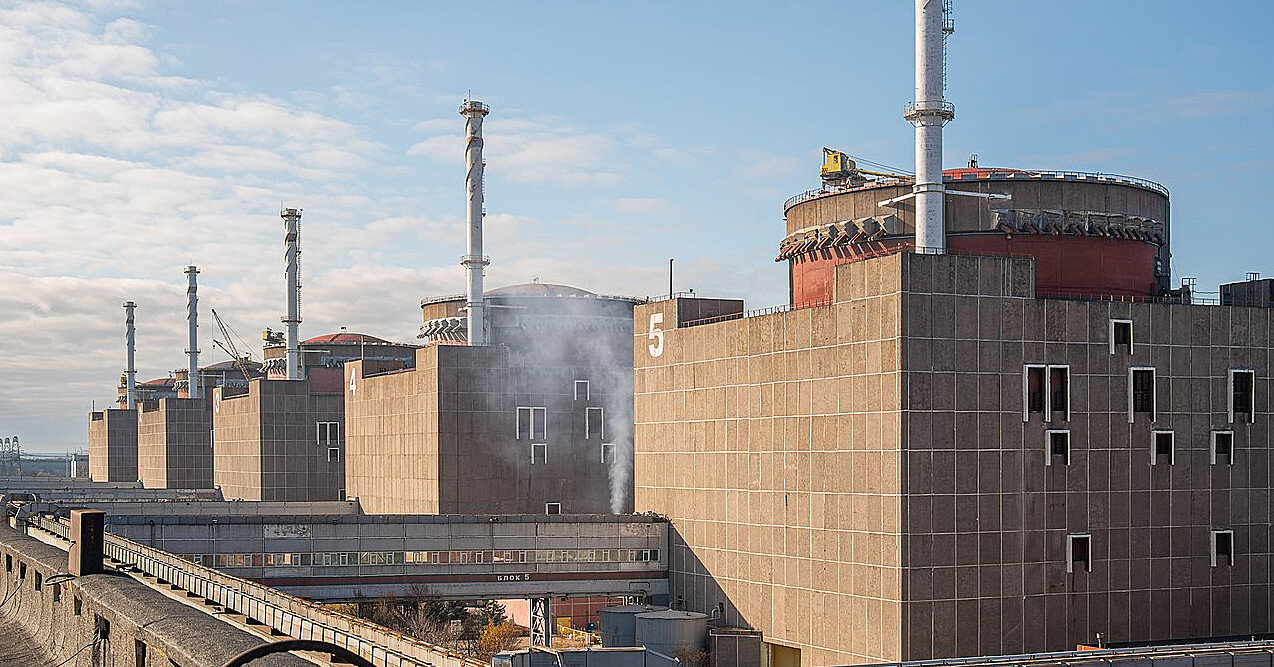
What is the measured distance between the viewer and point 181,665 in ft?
64.3

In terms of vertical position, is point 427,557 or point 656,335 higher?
point 656,335

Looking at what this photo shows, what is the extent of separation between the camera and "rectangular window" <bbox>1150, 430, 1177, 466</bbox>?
59.9m

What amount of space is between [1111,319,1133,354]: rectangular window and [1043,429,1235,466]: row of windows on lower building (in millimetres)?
3890

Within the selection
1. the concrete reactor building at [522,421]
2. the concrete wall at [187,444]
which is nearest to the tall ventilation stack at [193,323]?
the concrete wall at [187,444]

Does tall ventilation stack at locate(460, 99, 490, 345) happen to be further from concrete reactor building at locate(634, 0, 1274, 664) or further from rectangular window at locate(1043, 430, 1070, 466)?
rectangular window at locate(1043, 430, 1070, 466)

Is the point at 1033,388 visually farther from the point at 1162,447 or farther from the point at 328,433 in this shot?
the point at 328,433

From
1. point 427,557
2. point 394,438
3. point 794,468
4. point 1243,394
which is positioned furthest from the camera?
point 394,438

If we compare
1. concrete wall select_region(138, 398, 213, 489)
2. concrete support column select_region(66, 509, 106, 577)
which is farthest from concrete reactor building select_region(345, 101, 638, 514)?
concrete wall select_region(138, 398, 213, 489)

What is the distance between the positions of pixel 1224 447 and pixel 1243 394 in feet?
8.81

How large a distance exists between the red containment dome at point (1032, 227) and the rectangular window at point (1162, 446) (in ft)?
28.6

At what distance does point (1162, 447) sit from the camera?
60.2m

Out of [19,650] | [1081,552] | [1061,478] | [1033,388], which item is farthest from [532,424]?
[19,650]

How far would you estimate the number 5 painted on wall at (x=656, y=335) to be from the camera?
76875 millimetres

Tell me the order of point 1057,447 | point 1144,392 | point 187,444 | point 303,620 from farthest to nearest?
point 187,444
point 1144,392
point 1057,447
point 303,620
